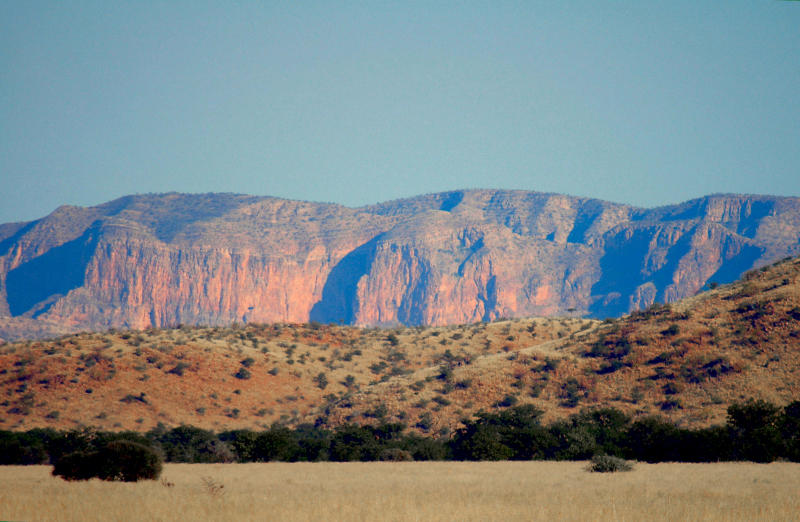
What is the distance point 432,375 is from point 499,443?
87.1ft

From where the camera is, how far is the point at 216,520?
1655cm

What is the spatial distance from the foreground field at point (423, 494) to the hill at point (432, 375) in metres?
21.2

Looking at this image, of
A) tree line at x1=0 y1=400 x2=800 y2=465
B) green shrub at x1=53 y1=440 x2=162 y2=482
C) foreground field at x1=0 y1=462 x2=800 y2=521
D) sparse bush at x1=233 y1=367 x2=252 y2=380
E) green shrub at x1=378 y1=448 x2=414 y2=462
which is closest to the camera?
foreground field at x1=0 y1=462 x2=800 y2=521

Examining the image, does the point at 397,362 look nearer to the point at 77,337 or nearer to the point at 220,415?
the point at 220,415

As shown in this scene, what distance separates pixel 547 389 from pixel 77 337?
134 ft

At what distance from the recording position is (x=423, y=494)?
69.1 feet

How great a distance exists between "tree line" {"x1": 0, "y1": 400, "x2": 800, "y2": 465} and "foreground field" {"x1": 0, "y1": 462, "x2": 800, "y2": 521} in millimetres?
2617

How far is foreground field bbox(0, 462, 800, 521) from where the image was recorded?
17203 mm

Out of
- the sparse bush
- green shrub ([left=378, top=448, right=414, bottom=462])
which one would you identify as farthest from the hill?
green shrub ([left=378, top=448, right=414, bottom=462])

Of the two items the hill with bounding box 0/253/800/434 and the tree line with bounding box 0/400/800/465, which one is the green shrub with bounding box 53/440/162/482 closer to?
the tree line with bounding box 0/400/800/465

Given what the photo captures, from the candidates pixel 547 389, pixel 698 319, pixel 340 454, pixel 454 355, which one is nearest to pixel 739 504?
pixel 340 454

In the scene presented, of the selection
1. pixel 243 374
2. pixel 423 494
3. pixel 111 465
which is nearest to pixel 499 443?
pixel 423 494

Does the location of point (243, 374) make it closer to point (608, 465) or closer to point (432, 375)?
point (432, 375)

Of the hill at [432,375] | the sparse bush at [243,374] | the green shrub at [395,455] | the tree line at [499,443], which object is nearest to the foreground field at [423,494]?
the tree line at [499,443]
